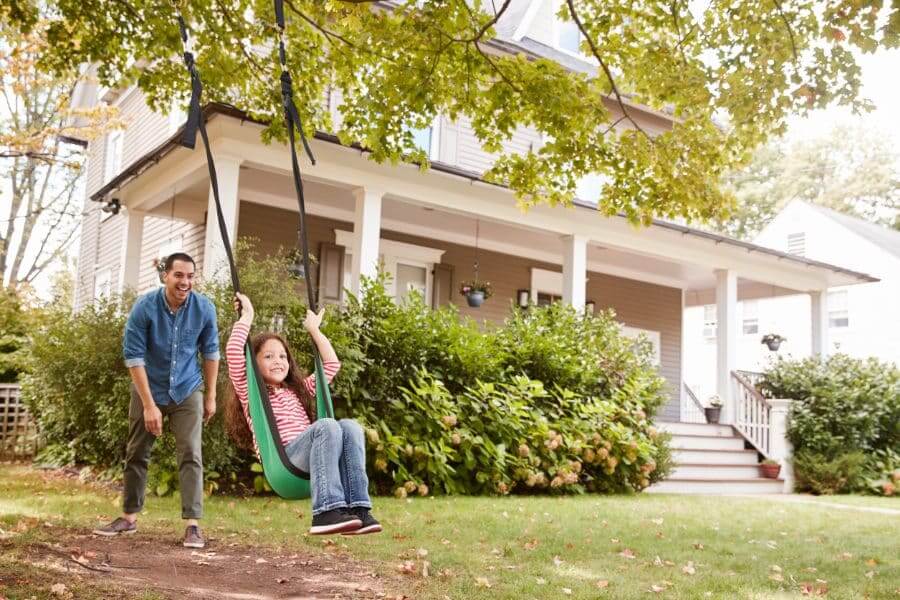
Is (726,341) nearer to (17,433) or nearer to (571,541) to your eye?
(571,541)

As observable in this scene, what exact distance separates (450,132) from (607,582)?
1063 cm

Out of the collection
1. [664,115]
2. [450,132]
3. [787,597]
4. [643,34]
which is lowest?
[787,597]

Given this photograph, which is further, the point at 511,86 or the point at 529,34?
the point at 529,34

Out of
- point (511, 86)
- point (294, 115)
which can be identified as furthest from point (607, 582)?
point (511, 86)

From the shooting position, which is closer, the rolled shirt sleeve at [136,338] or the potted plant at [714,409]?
the rolled shirt sleeve at [136,338]

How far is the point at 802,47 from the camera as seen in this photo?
687 centimetres

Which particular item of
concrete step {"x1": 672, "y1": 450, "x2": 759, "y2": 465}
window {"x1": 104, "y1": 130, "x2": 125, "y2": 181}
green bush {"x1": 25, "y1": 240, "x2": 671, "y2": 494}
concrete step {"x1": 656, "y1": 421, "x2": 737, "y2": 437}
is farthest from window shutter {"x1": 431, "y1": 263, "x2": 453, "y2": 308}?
window {"x1": 104, "y1": 130, "x2": 125, "y2": 181}

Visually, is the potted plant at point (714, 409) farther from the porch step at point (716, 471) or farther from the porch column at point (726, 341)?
the porch step at point (716, 471)

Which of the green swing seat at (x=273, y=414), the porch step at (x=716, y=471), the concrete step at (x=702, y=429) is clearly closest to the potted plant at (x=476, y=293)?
the concrete step at (x=702, y=429)

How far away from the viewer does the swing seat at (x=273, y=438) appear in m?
4.14

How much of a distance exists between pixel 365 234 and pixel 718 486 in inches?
240

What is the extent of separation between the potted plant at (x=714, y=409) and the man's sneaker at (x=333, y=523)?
11.2 m

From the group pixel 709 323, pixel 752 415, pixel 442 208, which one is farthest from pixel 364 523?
pixel 709 323

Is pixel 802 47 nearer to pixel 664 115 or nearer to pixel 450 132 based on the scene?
pixel 450 132
